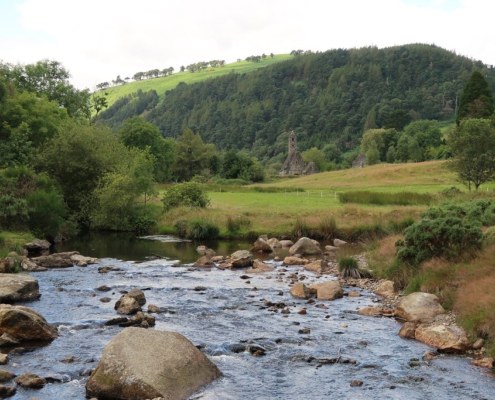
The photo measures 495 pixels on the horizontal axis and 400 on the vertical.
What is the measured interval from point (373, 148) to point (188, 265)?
123328 millimetres

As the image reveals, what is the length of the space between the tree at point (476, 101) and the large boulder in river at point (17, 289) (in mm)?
92403

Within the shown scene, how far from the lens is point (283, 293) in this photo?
31.4 meters

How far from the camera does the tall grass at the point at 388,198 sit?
6531 cm

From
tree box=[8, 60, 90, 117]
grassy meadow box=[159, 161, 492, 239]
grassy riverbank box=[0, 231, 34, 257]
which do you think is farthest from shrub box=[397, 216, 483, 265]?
tree box=[8, 60, 90, 117]

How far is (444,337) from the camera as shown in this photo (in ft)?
73.4

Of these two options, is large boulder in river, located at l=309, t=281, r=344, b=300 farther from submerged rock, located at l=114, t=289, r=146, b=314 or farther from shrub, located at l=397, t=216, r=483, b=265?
submerged rock, located at l=114, t=289, r=146, b=314

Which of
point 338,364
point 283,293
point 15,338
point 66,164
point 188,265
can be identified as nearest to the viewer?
point 338,364

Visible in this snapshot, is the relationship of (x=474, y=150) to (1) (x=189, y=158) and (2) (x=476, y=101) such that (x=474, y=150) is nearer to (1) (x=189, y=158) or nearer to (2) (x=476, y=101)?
(2) (x=476, y=101)

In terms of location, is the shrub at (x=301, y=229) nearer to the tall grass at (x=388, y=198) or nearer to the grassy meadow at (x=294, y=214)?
the grassy meadow at (x=294, y=214)

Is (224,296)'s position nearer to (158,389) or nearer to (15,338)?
(15,338)

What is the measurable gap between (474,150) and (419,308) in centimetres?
4579

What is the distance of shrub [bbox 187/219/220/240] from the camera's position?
179 ft

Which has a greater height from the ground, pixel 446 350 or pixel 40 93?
pixel 40 93

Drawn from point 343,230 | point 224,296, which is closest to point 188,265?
point 224,296
